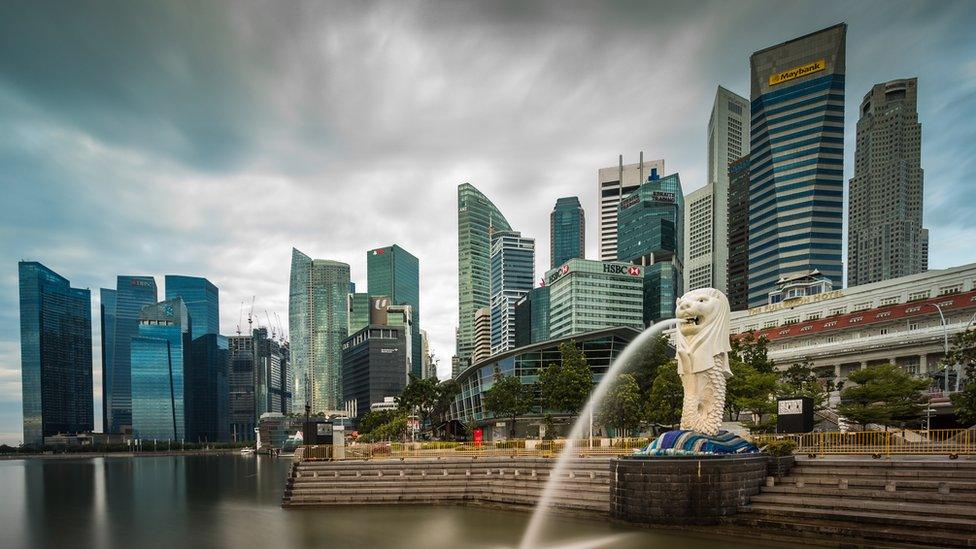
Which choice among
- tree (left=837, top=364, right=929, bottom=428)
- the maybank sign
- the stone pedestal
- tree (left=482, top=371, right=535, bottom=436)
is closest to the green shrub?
the stone pedestal

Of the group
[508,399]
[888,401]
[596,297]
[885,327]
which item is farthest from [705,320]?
[596,297]

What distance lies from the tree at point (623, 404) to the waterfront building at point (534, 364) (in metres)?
18.4

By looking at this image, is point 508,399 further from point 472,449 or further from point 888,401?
point 888,401

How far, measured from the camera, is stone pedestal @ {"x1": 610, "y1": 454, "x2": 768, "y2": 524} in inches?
870

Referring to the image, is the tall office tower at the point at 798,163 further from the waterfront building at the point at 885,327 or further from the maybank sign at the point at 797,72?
the waterfront building at the point at 885,327

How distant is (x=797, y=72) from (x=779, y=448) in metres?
178

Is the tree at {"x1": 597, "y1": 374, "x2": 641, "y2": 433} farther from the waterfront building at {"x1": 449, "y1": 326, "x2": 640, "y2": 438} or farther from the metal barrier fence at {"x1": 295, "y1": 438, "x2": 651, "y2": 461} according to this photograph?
the waterfront building at {"x1": 449, "y1": 326, "x2": 640, "y2": 438}

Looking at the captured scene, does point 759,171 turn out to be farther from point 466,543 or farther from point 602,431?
point 466,543

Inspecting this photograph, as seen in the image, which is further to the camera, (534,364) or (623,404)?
(534,364)

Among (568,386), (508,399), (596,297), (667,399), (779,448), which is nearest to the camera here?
(779,448)

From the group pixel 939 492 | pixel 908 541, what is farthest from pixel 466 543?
pixel 939 492

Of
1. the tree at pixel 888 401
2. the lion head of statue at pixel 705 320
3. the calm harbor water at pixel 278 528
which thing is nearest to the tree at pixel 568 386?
the tree at pixel 888 401

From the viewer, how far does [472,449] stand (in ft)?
121

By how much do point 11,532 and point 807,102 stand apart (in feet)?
625
